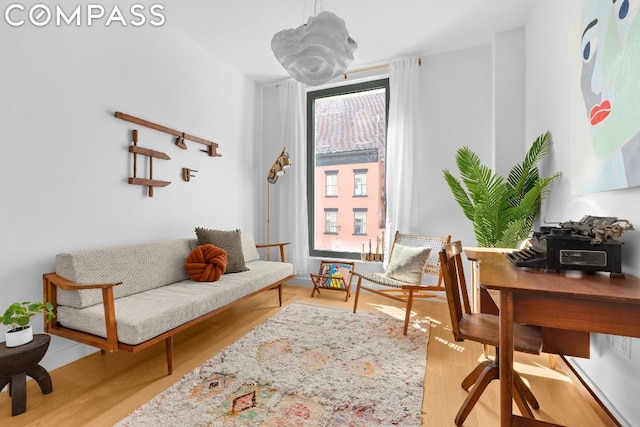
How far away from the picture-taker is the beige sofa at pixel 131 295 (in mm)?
1754

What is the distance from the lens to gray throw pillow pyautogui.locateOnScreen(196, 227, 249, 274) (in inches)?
117

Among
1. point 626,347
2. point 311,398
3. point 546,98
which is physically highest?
point 546,98

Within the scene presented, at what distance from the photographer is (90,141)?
2.30 metres

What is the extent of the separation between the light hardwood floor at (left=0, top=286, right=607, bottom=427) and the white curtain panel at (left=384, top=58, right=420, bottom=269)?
50.5 inches

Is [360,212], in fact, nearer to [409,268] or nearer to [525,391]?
[409,268]

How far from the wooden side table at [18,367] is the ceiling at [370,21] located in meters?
2.88

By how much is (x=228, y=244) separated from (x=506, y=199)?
261cm

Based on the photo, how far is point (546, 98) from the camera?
2406 mm

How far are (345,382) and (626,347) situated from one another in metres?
1.44

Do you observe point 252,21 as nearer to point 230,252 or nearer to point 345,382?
point 230,252

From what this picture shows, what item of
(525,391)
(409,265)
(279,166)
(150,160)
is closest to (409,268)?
(409,265)

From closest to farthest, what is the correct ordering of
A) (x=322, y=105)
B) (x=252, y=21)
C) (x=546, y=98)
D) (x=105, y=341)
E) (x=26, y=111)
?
(x=105, y=341), (x=26, y=111), (x=546, y=98), (x=252, y=21), (x=322, y=105)

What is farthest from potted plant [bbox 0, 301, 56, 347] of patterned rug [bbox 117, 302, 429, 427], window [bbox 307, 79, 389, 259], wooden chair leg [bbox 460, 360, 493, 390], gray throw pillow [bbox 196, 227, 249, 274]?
window [bbox 307, 79, 389, 259]

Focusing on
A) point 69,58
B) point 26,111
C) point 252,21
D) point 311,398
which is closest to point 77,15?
point 69,58
